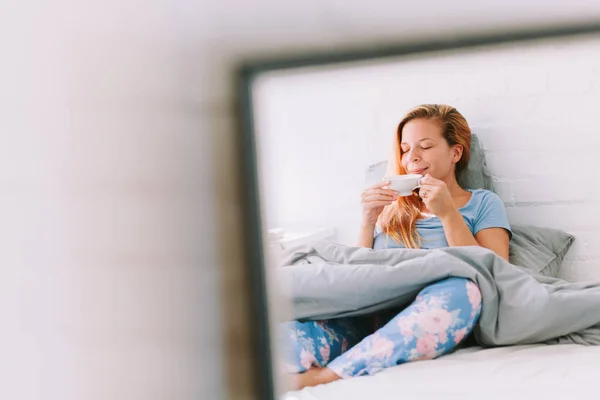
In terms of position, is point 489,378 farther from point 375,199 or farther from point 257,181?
point 257,181

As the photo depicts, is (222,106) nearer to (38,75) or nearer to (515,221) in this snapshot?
(38,75)

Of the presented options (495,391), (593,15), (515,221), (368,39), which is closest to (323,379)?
(495,391)

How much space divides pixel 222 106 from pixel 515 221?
416mm

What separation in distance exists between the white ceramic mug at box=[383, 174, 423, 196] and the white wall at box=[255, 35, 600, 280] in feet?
0.13

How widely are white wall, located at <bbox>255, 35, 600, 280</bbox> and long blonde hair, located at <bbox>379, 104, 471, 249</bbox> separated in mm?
11

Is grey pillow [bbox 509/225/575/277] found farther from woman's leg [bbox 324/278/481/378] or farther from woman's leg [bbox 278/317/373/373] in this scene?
woman's leg [bbox 278/317/373/373]

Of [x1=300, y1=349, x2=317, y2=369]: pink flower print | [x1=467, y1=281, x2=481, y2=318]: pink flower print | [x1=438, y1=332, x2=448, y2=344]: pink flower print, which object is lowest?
[x1=300, y1=349, x2=317, y2=369]: pink flower print

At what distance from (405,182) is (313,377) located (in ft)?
0.93

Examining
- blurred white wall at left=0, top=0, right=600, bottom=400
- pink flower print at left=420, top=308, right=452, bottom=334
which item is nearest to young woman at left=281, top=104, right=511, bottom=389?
pink flower print at left=420, top=308, right=452, bottom=334

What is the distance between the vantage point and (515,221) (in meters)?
0.70

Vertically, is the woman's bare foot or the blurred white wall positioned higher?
the blurred white wall

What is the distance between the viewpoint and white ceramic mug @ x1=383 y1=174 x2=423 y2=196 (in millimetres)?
725

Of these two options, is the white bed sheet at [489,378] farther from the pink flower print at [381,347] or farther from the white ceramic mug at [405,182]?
the white ceramic mug at [405,182]

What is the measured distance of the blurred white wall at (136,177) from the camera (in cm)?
67
